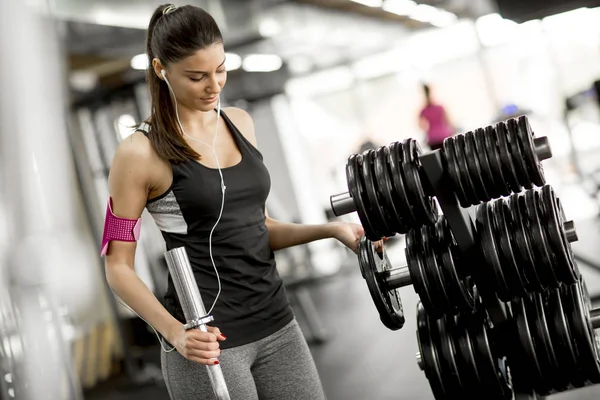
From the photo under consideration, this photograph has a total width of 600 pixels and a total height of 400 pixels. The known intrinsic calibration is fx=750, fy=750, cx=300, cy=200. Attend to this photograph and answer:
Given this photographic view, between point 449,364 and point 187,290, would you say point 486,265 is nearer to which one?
point 449,364

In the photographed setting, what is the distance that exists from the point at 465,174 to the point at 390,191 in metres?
0.17

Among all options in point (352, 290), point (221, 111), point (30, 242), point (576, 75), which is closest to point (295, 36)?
point (352, 290)

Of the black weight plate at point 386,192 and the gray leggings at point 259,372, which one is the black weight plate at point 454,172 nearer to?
the black weight plate at point 386,192

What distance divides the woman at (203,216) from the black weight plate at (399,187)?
28cm

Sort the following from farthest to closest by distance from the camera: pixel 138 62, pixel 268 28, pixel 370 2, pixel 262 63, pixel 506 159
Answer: pixel 262 63 → pixel 370 2 → pixel 138 62 → pixel 268 28 → pixel 506 159

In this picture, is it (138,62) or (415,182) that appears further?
(138,62)

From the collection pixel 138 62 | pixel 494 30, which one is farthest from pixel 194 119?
pixel 494 30

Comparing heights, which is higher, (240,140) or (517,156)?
(240,140)

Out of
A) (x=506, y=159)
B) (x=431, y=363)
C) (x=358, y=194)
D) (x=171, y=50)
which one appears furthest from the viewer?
(x=431, y=363)

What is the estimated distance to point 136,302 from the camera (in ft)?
4.88

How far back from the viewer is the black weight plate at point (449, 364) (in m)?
1.79

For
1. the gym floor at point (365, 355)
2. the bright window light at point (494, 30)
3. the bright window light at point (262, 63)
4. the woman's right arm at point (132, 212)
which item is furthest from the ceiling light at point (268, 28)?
the woman's right arm at point (132, 212)

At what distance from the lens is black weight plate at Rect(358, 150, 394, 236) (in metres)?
1.68

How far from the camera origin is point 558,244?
163 centimetres
